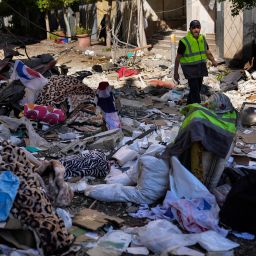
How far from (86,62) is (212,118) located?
11.4 m

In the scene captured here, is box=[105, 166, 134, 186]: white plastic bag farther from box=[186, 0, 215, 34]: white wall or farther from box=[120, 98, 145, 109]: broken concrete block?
box=[186, 0, 215, 34]: white wall

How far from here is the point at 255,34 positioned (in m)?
11.8

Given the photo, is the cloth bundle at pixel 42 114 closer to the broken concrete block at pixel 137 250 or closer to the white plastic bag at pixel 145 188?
the white plastic bag at pixel 145 188

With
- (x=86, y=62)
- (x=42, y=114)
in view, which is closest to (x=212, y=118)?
(x=42, y=114)

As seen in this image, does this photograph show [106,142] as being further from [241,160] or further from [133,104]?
[133,104]

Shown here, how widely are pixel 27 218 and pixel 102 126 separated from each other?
370 cm

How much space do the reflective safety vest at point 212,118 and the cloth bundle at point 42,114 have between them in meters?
3.51

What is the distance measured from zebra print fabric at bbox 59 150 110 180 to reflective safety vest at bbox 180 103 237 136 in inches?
53.1

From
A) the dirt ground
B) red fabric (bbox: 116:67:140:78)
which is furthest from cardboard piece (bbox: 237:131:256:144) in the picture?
red fabric (bbox: 116:67:140:78)

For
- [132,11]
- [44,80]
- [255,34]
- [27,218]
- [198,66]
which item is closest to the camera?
[27,218]

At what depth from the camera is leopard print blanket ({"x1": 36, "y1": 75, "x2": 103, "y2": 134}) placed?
7766 mm

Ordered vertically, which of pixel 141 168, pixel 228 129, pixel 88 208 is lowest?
pixel 88 208

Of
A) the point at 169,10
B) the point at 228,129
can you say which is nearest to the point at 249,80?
the point at 228,129

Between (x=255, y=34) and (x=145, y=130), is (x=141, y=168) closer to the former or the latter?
(x=145, y=130)
